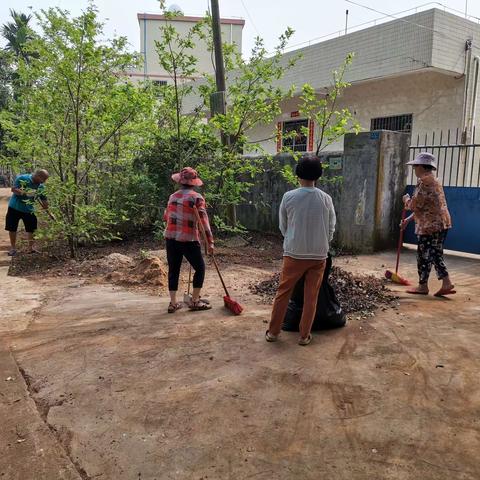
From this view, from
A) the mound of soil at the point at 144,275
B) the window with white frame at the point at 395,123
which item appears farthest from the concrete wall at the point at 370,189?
the window with white frame at the point at 395,123

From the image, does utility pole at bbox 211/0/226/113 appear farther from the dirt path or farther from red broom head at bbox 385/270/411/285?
the dirt path

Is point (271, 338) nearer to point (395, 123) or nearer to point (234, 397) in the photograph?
point (234, 397)

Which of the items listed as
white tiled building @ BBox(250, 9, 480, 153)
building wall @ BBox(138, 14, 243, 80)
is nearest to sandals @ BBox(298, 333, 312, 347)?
white tiled building @ BBox(250, 9, 480, 153)

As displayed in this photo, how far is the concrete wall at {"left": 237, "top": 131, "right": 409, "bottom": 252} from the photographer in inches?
330

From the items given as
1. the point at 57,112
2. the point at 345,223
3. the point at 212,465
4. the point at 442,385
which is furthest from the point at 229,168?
the point at 212,465

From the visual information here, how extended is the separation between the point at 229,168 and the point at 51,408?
22.5 feet

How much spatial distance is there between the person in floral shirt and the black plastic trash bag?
1.86 metres

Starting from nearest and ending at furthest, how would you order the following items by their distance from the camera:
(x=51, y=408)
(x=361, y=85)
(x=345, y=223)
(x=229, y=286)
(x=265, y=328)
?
(x=51, y=408) → (x=265, y=328) → (x=229, y=286) → (x=345, y=223) → (x=361, y=85)

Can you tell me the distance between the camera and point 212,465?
99.0 inches

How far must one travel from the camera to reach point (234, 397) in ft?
10.6

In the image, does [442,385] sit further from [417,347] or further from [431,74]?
[431,74]

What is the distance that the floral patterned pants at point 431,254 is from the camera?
5688mm

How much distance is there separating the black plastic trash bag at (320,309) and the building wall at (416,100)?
8.94 m

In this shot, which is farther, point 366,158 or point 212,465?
point 366,158
